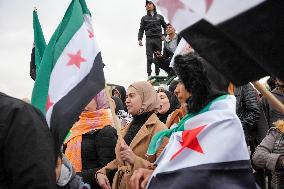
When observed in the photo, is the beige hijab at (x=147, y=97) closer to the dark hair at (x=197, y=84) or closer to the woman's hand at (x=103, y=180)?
the woman's hand at (x=103, y=180)

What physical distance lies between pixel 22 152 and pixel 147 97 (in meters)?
2.30

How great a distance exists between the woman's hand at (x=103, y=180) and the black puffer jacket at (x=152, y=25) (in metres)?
8.51

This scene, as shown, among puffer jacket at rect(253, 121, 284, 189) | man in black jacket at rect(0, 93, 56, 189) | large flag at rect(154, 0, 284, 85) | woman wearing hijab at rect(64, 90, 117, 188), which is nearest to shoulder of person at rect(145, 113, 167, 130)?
woman wearing hijab at rect(64, 90, 117, 188)

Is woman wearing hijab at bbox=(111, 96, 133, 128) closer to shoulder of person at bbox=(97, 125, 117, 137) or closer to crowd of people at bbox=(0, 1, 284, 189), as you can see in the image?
crowd of people at bbox=(0, 1, 284, 189)

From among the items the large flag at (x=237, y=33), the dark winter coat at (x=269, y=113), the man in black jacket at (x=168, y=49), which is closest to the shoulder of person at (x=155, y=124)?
the dark winter coat at (x=269, y=113)

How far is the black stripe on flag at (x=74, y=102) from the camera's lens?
103 inches

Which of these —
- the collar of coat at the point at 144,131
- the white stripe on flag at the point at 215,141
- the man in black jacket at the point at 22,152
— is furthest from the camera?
the collar of coat at the point at 144,131

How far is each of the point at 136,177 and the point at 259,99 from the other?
2.72 metres

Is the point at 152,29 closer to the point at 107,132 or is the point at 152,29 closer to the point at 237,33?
the point at 107,132

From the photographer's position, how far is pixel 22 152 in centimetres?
183

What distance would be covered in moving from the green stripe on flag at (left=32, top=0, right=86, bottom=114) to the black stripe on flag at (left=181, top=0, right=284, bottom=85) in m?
1.80

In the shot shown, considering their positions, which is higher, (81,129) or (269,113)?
(81,129)

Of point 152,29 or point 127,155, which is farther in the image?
point 152,29

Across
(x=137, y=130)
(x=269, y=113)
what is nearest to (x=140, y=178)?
(x=137, y=130)
